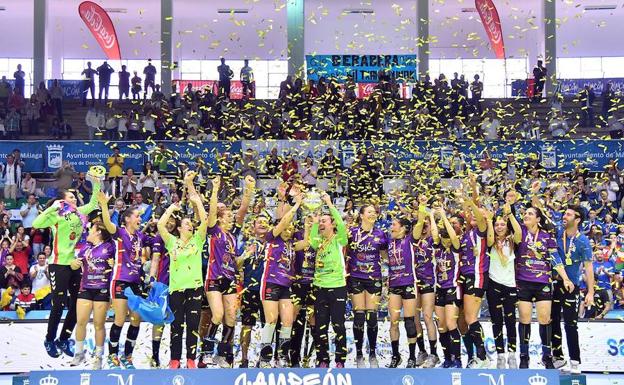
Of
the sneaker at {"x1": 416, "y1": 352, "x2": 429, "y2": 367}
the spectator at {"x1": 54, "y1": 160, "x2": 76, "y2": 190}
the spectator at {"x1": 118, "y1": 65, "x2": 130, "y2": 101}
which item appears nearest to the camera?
the sneaker at {"x1": 416, "y1": 352, "x2": 429, "y2": 367}

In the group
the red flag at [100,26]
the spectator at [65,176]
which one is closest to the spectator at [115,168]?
the spectator at [65,176]

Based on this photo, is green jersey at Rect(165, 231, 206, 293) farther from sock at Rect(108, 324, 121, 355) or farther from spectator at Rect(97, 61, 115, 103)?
spectator at Rect(97, 61, 115, 103)

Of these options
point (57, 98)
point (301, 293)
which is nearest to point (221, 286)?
point (301, 293)

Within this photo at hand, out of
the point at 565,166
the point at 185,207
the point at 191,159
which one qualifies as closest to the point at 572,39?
the point at 565,166

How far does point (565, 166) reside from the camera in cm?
1920

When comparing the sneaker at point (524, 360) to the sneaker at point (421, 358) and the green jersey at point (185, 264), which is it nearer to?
the sneaker at point (421, 358)

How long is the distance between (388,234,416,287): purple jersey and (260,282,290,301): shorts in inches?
52.2

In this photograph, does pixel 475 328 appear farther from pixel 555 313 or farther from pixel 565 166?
pixel 565 166

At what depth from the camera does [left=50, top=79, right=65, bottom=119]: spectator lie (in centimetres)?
2273

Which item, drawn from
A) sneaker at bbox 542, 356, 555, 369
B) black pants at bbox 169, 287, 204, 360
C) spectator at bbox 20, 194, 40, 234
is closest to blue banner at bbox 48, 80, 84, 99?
spectator at bbox 20, 194, 40, 234

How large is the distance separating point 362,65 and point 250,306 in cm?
1781

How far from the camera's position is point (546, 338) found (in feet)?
34.3

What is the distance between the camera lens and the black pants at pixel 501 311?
10406mm

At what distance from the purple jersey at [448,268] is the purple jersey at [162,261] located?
329 cm
